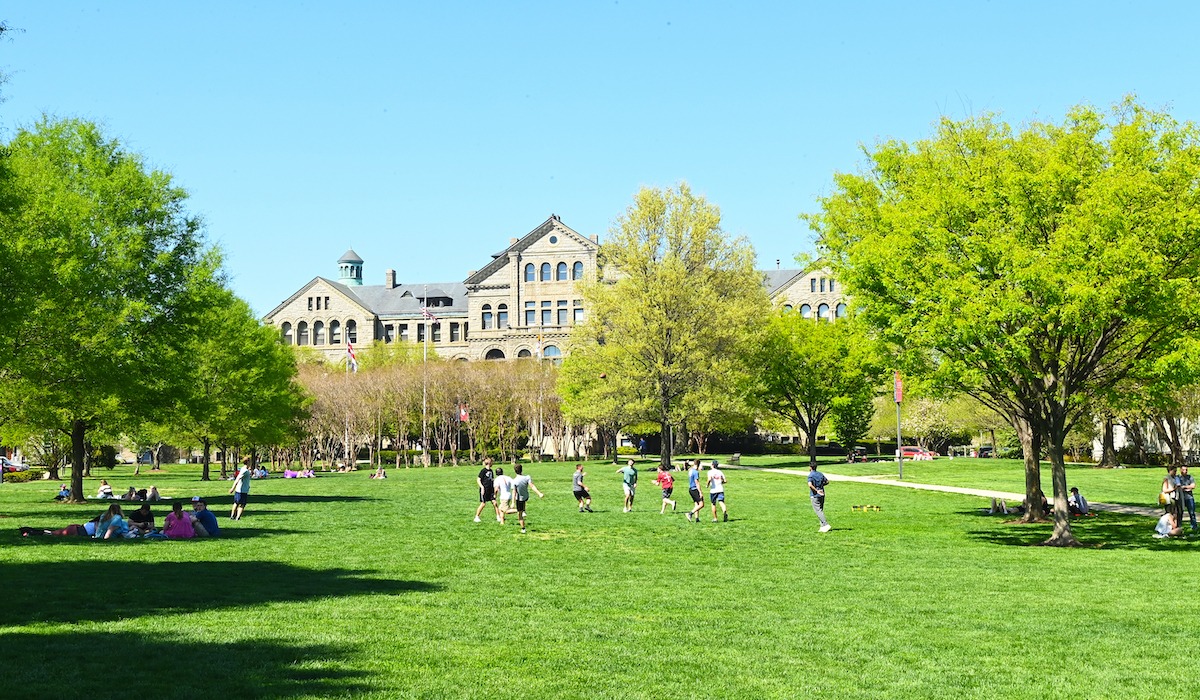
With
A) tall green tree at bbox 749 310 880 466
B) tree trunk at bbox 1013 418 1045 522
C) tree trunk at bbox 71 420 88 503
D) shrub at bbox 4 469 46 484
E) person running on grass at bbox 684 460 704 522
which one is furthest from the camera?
shrub at bbox 4 469 46 484

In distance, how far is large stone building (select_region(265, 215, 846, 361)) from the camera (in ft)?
366

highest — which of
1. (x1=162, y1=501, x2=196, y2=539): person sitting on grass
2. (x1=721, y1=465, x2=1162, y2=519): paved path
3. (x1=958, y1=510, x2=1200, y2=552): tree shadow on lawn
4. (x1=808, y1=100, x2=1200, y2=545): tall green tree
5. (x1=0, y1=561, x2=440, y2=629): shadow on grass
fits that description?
(x1=808, y1=100, x2=1200, y2=545): tall green tree

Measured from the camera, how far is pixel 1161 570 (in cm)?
2069

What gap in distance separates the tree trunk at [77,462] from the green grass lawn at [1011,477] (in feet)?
112

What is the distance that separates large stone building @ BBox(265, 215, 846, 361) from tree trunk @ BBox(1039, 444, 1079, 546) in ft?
251

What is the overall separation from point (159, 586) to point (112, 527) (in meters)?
8.98

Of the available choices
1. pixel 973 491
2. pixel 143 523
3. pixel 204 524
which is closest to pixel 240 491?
pixel 204 524

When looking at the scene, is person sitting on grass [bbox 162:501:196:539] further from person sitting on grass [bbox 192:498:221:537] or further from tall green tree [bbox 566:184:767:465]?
tall green tree [bbox 566:184:767:465]

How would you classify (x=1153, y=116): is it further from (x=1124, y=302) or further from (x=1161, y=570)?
(x=1161, y=570)

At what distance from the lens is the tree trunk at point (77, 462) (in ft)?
132

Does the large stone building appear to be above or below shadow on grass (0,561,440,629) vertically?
above

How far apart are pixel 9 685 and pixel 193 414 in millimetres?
32501

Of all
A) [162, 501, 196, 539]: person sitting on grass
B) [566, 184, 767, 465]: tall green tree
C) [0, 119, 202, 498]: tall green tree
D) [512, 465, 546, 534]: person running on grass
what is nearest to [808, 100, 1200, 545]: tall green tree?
[512, 465, 546, 534]: person running on grass

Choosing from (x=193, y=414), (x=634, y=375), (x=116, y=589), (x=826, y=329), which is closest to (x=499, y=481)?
(x=116, y=589)
